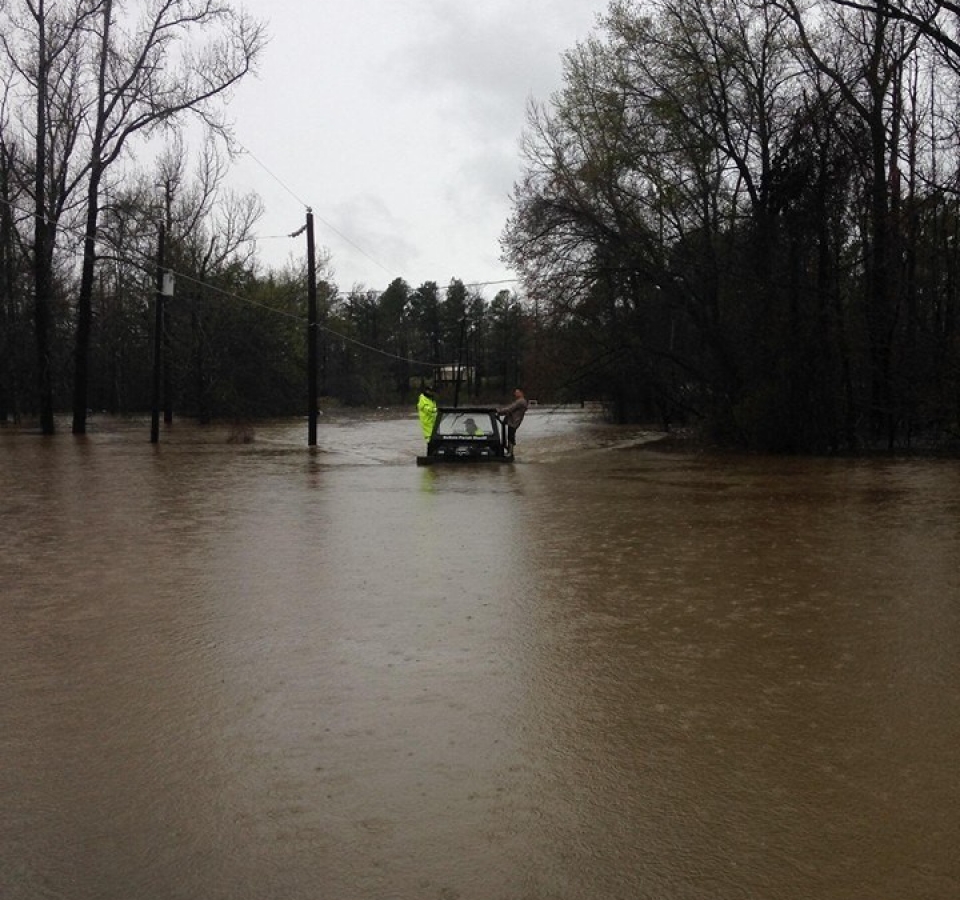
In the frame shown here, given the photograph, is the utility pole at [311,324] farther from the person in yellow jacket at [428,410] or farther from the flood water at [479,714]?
the flood water at [479,714]

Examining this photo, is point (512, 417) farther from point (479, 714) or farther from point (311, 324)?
point (479, 714)

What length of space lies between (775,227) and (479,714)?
24.9 meters

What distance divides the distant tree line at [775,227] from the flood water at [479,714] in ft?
50.8

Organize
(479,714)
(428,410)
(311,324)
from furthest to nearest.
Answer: (311,324) < (428,410) < (479,714)

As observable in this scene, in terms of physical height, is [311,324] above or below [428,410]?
above

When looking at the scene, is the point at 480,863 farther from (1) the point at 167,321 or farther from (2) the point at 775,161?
(1) the point at 167,321

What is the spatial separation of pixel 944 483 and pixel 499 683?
15.0m

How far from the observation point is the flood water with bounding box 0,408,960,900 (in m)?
3.55

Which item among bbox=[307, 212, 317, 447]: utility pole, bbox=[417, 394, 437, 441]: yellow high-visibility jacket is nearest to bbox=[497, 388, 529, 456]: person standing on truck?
bbox=[417, 394, 437, 441]: yellow high-visibility jacket

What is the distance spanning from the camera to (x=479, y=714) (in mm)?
5195

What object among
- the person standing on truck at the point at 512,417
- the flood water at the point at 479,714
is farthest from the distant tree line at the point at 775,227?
the flood water at the point at 479,714

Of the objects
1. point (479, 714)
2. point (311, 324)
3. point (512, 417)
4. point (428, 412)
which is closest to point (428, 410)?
point (428, 412)

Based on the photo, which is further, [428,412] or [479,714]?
[428,412]

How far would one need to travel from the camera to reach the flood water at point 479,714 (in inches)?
140
